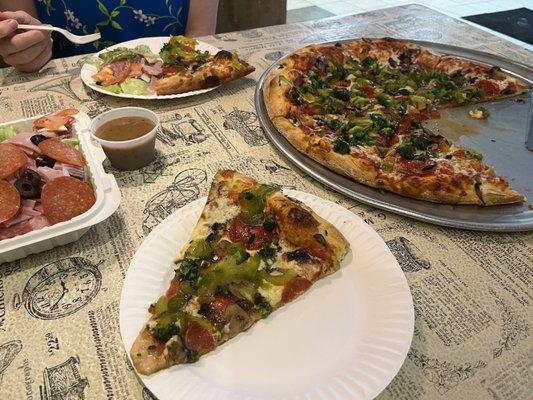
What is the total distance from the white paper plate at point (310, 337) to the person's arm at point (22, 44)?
63.1 inches

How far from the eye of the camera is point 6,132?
72.4 inches

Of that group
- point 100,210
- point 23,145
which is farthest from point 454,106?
point 23,145

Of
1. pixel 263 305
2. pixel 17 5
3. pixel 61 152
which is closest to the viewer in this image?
pixel 263 305

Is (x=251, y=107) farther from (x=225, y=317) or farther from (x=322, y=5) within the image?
(x=322, y=5)

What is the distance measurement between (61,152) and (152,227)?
44 cm

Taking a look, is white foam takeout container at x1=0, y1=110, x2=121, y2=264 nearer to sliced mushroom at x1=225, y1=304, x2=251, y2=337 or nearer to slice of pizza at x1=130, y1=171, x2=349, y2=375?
slice of pizza at x1=130, y1=171, x2=349, y2=375

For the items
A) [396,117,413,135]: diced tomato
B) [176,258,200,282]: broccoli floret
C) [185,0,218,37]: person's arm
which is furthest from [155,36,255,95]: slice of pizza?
[176,258,200,282]: broccoli floret

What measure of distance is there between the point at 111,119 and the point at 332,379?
55.1 inches

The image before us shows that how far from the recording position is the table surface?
120 centimetres

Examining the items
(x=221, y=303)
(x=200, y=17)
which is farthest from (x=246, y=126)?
(x=200, y=17)

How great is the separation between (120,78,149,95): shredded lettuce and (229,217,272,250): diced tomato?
1.22 m

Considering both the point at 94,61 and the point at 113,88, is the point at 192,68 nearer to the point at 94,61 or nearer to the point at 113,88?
the point at 113,88

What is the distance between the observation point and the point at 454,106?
255 centimetres

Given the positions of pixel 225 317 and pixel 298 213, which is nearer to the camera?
pixel 225 317
